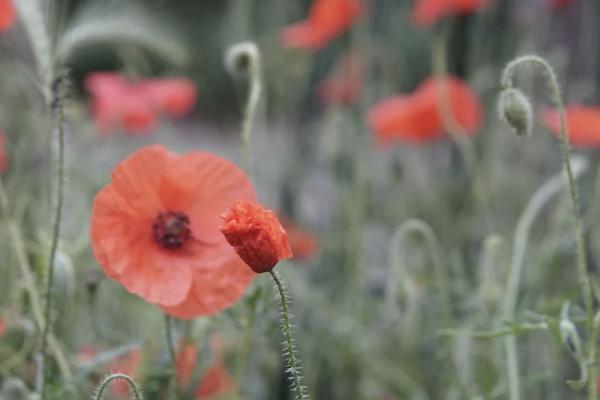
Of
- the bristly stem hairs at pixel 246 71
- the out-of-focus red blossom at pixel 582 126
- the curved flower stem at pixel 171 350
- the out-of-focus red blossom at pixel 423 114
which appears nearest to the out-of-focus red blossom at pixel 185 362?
the curved flower stem at pixel 171 350

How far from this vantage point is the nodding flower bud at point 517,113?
1.16 m

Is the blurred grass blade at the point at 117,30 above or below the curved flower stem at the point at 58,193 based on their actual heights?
above

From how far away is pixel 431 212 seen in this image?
247 centimetres

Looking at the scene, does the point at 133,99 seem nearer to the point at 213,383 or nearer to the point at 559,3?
the point at 213,383

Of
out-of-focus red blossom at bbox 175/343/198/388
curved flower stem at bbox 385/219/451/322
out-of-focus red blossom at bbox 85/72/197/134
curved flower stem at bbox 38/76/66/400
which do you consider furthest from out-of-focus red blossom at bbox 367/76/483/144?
curved flower stem at bbox 38/76/66/400

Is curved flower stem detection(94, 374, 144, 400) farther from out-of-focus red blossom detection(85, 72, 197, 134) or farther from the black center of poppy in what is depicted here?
out-of-focus red blossom detection(85, 72, 197, 134)

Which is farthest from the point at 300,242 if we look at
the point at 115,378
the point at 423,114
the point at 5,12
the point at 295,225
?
the point at 115,378

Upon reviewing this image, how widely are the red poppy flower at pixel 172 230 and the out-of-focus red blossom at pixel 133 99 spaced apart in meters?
0.95

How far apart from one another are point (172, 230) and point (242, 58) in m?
0.27

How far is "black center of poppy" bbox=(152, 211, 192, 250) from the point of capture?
1195mm

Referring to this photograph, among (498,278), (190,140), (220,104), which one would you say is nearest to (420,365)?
(498,278)

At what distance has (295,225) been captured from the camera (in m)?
2.44

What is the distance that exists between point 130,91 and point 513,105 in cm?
118

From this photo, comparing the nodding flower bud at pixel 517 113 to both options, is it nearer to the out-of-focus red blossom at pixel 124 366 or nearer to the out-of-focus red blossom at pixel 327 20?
the out-of-focus red blossom at pixel 124 366
